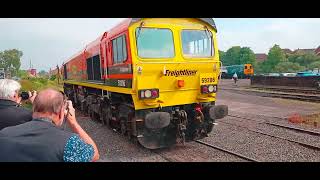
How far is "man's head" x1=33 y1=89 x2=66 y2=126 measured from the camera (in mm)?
2707

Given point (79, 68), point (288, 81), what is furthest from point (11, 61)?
point (288, 81)

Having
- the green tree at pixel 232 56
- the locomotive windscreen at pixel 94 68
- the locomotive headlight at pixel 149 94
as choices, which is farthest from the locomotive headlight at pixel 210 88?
the green tree at pixel 232 56

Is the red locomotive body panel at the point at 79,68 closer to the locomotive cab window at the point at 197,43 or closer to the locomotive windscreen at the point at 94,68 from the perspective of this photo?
the locomotive windscreen at the point at 94,68

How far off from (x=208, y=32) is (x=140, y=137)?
338 cm

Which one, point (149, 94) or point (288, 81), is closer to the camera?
point (149, 94)

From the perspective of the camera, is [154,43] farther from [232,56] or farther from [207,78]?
[232,56]

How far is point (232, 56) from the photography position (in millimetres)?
104250

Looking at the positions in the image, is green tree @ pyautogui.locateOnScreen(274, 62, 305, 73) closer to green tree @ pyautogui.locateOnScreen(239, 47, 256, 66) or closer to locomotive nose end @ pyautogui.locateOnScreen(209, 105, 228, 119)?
green tree @ pyautogui.locateOnScreen(239, 47, 256, 66)

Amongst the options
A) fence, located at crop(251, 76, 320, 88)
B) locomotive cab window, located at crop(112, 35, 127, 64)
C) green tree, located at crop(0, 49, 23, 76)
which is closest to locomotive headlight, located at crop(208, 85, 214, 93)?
locomotive cab window, located at crop(112, 35, 127, 64)

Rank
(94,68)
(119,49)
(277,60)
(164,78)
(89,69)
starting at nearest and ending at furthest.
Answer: (164,78), (119,49), (94,68), (89,69), (277,60)

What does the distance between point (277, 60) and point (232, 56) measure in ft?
56.4

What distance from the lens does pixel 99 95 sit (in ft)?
38.9

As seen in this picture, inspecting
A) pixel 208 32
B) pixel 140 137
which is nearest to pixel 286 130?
pixel 208 32

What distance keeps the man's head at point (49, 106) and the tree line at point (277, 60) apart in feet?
245
